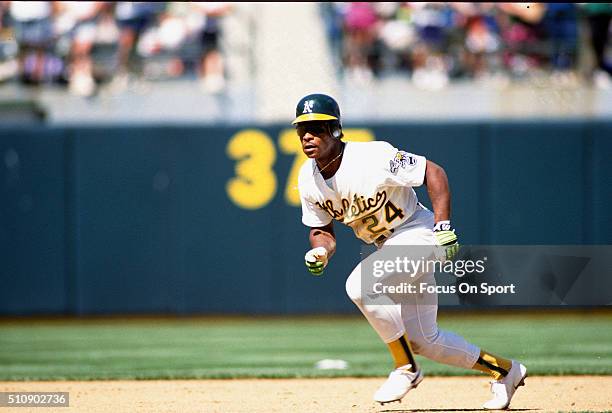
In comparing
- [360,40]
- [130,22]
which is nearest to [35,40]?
[130,22]

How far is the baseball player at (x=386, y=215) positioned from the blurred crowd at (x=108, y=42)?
7633 mm

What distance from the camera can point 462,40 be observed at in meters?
14.1

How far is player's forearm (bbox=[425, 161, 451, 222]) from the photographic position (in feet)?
19.0

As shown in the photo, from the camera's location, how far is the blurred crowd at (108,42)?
1382 centimetres

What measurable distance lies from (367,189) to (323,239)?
1.41 ft

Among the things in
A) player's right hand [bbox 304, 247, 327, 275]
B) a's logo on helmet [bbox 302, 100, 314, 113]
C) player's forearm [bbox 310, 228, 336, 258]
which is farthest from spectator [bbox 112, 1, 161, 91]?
player's right hand [bbox 304, 247, 327, 275]

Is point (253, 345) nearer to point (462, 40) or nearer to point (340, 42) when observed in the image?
point (340, 42)

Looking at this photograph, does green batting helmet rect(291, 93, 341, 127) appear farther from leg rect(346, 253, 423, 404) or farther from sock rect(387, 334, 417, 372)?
sock rect(387, 334, 417, 372)

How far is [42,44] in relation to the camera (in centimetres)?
1402

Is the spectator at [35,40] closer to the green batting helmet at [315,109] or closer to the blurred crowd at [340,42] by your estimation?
the blurred crowd at [340,42]

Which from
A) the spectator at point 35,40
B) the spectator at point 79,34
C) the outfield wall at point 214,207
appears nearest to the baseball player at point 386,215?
the outfield wall at point 214,207

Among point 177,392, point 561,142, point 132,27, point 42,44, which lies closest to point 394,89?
point 561,142

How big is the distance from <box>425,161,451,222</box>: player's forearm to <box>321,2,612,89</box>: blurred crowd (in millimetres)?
7820

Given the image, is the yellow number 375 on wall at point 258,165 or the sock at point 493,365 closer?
the sock at point 493,365
